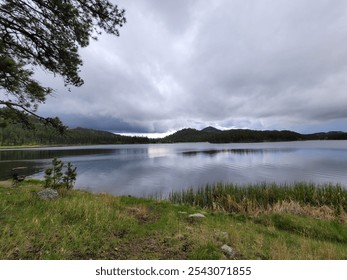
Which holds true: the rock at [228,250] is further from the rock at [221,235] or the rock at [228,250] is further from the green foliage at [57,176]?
the green foliage at [57,176]

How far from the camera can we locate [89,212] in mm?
7242

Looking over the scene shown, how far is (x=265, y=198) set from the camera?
16.8 m

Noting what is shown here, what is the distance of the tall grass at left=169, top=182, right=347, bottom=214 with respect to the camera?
14.4 m

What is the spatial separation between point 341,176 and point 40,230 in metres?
40.6

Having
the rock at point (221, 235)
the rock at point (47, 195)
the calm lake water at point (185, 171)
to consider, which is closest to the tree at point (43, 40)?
the rock at point (47, 195)

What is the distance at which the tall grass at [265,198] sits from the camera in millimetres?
14414

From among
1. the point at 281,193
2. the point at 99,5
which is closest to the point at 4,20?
the point at 99,5

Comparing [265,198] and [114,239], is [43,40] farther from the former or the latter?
[265,198]

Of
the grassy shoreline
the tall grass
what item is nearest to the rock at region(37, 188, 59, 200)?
the grassy shoreline

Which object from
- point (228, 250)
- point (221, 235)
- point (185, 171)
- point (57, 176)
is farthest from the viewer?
point (185, 171)

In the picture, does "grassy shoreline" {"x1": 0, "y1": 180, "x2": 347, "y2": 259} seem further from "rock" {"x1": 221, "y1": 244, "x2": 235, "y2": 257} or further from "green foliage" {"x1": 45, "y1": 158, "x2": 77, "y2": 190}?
"green foliage" {"x1": 45, "y1": 158, "x2": 77, "y2": 190}

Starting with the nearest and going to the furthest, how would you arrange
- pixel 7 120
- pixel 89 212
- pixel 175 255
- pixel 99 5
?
pixel 175 255, pixel 89 212, pixel 99 5, pixel 7 120

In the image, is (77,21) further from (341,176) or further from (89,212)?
(341,176)

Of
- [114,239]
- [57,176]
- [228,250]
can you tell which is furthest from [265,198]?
[57,176]
